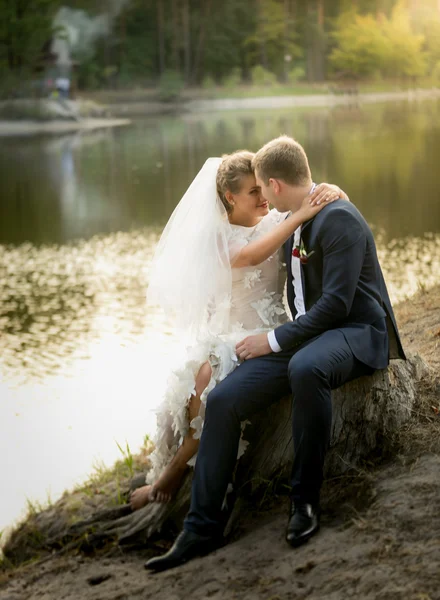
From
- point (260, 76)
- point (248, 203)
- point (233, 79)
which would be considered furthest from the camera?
point (260, 76)

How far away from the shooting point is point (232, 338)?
331 cm

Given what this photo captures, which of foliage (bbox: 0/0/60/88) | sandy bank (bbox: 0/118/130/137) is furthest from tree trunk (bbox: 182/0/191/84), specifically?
sandy bank (bbox: 0/118/130/137)

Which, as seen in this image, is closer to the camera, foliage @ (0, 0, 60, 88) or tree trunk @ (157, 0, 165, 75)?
foliage @ (0, 0, 60, 88)

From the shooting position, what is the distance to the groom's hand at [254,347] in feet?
10.2

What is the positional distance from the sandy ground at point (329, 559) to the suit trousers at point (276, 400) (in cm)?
16

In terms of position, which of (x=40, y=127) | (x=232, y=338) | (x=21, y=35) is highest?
(x=21, y=35)

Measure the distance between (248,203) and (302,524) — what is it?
1.35m

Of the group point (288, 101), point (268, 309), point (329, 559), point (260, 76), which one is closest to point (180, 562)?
point (329, 559)

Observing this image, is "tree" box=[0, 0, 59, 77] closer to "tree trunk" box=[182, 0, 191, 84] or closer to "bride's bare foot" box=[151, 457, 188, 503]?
"tree trunk" box=[182, 0, 191, 84]

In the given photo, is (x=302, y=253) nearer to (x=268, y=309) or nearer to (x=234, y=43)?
(x=268, y=309)

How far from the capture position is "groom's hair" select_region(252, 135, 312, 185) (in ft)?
10.3

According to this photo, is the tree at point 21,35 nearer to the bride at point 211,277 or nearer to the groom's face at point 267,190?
the bride at point 211,277

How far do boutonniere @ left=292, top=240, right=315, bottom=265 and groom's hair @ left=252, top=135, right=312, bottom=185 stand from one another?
243 millimetres

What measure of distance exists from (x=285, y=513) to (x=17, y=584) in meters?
1.20
